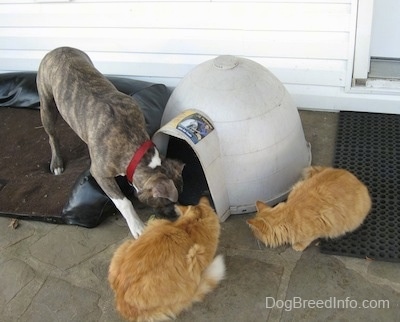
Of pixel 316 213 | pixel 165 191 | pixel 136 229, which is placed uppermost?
pixel 165 191

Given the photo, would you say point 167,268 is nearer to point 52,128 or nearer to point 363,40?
point 52,128

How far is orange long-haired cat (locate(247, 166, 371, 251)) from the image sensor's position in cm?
275

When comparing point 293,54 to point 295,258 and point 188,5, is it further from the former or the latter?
point 295,258

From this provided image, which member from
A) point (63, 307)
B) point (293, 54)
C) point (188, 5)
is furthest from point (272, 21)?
point (63, 307)

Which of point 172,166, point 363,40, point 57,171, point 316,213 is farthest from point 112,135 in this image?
point 363,40

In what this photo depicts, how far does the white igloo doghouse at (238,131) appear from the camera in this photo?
2914 mm

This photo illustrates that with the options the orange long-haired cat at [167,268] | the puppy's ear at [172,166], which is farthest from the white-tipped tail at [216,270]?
the puppy's ear at [172,166]

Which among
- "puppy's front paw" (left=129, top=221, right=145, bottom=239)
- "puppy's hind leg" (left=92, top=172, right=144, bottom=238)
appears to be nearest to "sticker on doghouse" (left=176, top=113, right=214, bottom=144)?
"puppy's hind leg" (left=92, top=172, right=144, bottom=238)

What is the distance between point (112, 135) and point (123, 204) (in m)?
0.45

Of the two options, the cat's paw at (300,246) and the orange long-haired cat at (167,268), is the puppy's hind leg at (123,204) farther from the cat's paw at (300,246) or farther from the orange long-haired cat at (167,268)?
the cat's paw at (300,246)

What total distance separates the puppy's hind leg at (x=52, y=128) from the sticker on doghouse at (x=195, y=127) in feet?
4.36

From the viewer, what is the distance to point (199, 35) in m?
4.14

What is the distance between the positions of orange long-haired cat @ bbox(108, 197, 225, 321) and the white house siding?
6.01ft

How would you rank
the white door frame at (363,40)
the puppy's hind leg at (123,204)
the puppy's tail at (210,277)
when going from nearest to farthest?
the puppy's tail at (210,277) → the puppy's hind leg at (123,204) → the white door frame at (363,40)
